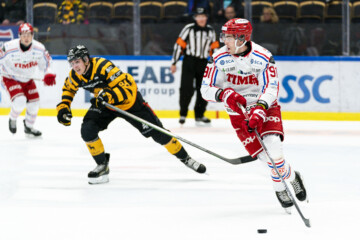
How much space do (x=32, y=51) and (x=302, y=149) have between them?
9.65 ft

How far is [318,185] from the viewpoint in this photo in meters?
5.20

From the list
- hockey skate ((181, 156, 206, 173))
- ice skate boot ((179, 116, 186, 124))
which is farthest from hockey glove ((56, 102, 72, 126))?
ice skate boot ((179, 116, 186, 124))

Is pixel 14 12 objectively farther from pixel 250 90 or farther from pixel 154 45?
pixel 250 90

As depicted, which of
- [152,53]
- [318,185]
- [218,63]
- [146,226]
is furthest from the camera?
[152,53]

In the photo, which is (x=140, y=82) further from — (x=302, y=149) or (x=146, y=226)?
(x=146, y=226)

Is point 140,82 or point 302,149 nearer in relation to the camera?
point 302,149

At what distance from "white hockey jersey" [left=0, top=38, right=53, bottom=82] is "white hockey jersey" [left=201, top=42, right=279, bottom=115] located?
3673mm

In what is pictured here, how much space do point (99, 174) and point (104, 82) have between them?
0.66 meters

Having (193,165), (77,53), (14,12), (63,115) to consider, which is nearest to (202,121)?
(14,12)

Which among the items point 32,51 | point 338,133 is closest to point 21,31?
point 32,51

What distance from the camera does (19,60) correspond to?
7.70 metres

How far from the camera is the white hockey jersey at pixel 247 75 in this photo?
166 inches

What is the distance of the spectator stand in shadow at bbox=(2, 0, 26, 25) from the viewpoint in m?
9.71

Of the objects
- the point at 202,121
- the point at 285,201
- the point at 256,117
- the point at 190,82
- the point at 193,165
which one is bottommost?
the point at 202,121
